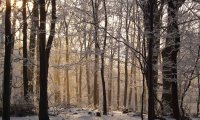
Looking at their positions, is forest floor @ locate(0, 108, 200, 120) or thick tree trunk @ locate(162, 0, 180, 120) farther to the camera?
forest floor @ locate(0, 108, 200, 120)

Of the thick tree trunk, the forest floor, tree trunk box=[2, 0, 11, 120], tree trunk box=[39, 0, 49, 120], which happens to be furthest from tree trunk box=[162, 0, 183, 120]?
tree trunk box=[2, 0, 11, 120]

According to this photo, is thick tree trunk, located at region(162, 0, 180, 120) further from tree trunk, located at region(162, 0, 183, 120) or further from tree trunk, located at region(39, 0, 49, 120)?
tree trunk, located at region(39, 0, 49, 120)

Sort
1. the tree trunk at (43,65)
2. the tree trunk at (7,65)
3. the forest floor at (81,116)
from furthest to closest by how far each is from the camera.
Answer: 1. the forest floor at (81,116)
2. the tree trunk at (43,65)
3. the tree trunk at (7,65)

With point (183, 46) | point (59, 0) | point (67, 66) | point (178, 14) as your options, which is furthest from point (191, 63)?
point (59, 0)

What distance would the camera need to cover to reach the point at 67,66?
70.1 feet

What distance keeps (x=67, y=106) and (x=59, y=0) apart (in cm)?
686

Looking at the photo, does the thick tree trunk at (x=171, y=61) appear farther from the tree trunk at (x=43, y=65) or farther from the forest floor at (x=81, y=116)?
the tree trunk at (x=43, y=65)

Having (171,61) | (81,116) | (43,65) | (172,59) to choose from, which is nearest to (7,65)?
(43,65)

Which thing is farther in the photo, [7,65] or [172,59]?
[172,59]

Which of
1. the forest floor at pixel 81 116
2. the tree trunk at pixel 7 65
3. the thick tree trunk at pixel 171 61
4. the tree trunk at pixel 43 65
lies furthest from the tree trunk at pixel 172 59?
the tree trunk at pixel 7 65

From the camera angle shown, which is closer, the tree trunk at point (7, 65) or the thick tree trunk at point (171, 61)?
the thick tree trunk at point (171, 61)

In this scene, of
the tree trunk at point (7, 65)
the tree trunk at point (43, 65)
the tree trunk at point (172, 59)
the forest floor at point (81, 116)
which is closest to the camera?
the tree trunk at point (172, 59)

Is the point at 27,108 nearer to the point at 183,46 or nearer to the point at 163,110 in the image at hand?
the point at 163,110

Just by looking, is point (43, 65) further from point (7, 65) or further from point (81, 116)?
point (81, 116)
